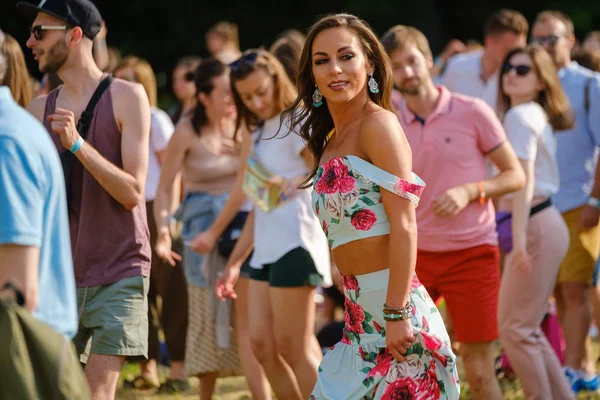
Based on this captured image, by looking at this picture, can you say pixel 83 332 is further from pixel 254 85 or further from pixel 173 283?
pixel 173 283

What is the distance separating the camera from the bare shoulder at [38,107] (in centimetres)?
517

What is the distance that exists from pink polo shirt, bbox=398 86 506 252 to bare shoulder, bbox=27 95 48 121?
202cm

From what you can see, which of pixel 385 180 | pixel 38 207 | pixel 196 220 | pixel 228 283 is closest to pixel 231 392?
pixel 196 220

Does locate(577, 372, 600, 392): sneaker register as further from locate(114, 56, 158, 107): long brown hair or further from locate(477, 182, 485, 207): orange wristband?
locate(114, 56, 158, 107): long brown hair

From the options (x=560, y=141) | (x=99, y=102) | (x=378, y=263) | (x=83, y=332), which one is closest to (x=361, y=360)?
(x=378, y=263)

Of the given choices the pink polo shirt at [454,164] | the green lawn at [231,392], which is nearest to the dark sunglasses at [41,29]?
the pink polo shirt at [454,164]

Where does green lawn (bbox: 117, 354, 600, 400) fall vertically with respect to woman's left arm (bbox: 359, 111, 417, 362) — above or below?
below

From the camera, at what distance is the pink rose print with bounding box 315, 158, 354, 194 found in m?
4.32

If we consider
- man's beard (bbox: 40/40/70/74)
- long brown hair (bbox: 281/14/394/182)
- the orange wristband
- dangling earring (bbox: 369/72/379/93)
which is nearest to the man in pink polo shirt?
the orange wristband

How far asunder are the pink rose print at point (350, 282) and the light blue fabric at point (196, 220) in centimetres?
291

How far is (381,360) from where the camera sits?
14.0ft

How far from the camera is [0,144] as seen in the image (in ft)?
10.5

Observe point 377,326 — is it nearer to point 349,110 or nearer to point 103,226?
point 349,110

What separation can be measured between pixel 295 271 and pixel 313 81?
144cm
